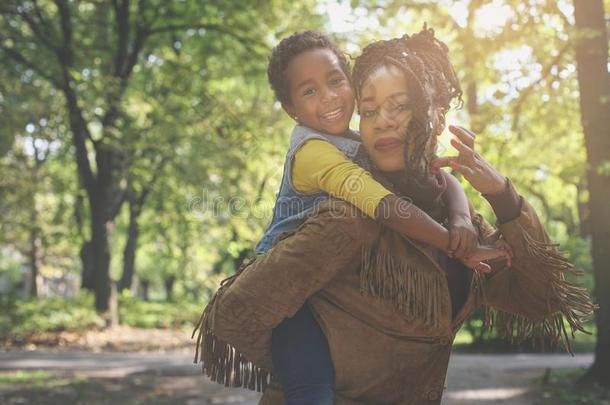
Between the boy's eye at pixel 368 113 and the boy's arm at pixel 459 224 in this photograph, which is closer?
the boy's arm at pixel 459 224

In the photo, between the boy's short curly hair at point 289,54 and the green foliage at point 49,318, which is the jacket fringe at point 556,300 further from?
the green foliage at point 49,318

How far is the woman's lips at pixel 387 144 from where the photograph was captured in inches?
79.0

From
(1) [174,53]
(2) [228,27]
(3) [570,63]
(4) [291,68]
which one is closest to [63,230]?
(1) [174,53]

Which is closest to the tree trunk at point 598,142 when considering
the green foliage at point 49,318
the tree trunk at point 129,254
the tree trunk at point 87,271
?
the green foliage at point 49,318

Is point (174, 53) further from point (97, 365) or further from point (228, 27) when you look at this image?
point (97, 365)

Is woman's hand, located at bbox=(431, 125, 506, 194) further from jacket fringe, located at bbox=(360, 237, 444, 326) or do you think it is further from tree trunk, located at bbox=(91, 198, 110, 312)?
tree trunk, located at bbox=(91, 198, 110, 312)

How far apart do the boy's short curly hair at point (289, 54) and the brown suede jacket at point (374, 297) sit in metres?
0.61

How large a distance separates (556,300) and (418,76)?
84 centimetres

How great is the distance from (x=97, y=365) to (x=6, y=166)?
12.1 metres

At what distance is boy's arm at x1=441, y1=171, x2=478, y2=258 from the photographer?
184 cm

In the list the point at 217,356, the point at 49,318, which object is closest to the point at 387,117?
the point at 217,356

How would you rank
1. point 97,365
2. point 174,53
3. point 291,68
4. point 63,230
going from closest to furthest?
point 291,68 < point 97,365 < point 174,53 < point 63,230

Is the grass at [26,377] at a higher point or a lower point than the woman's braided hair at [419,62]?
lower

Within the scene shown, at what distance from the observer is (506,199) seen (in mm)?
1963
